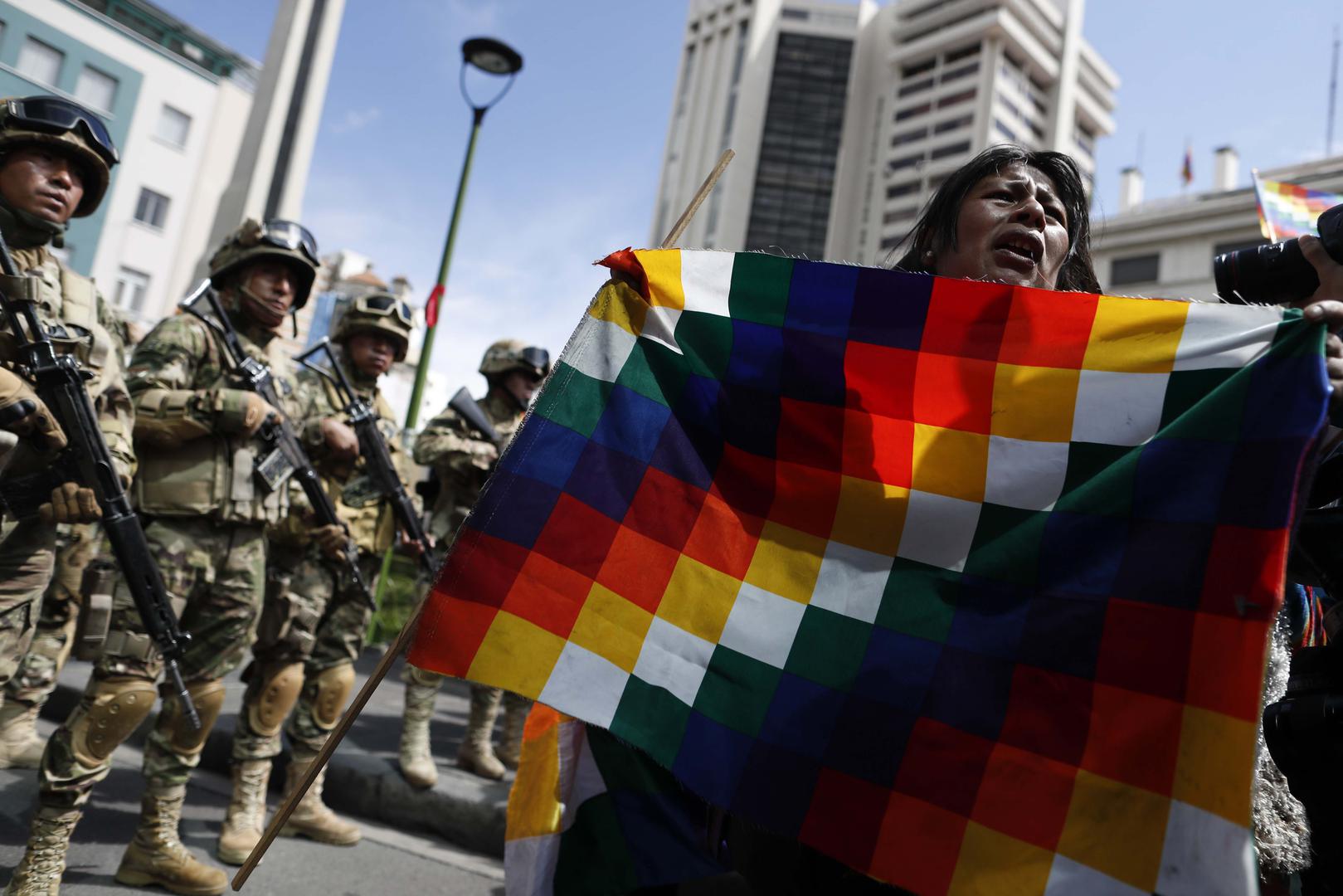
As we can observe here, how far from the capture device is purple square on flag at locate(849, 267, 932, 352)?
168 cm

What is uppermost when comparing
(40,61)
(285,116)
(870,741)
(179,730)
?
(285,116)

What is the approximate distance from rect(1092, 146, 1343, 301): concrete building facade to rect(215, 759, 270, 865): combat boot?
36.5m

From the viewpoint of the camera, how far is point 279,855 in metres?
3.38

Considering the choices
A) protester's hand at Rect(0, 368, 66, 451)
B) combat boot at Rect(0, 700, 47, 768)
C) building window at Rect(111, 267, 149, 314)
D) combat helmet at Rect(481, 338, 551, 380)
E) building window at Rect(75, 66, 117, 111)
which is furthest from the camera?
building window at Rect(111, 267, 149, 314)

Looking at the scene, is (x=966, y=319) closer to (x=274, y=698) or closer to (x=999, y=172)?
(x=999, y=172)

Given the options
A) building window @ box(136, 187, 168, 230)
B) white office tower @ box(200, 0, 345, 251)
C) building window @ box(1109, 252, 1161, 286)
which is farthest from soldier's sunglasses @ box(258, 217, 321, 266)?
building window @ box(1109, 252, 1161, 286)

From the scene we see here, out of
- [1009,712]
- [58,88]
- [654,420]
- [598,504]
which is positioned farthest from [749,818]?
[58,88]

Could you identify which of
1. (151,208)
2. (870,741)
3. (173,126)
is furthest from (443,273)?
(173,126)

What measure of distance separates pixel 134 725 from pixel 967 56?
7763cm

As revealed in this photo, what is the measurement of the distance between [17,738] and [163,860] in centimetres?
146

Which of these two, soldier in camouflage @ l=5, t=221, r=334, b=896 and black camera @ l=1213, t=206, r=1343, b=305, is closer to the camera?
black camera @ l=1213, t=206, r=1343, b=305

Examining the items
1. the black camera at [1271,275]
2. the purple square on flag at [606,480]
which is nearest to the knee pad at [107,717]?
the purple square on flag at [606,480]

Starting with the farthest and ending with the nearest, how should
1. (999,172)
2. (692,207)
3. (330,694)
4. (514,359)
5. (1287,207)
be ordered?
1. (1287,207)
2. (514,359)
3. (330,694)
4. (999,172)
5. (692,207)

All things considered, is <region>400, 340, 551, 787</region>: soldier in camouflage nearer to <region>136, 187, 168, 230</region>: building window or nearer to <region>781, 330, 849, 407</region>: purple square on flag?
<region>781, 330, 849, 407</region>: purple square on flag
